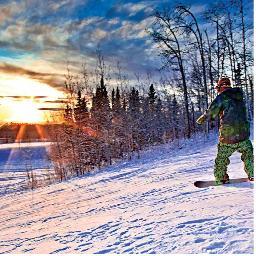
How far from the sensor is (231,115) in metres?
7.09

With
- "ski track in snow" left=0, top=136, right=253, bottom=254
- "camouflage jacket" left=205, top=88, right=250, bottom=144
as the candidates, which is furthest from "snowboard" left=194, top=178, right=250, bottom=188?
"camouflage jacket" left=205, top=88, right=250, bottom=144

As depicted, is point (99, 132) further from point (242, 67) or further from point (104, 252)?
point (104, 252)

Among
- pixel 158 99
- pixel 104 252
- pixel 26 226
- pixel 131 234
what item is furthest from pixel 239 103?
pixel 158 99

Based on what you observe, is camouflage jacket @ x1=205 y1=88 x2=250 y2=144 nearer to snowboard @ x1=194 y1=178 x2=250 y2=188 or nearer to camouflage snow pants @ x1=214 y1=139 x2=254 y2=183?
camouflage snow pants @ x1=214 y1=139 x2=254 y2=183

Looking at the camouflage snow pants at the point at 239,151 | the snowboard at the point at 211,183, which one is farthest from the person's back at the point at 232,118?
the snowboard at the point at 211,183

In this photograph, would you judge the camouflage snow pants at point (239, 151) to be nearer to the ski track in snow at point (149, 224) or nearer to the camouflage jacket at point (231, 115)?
the camouflage jacket at point (231, 115)

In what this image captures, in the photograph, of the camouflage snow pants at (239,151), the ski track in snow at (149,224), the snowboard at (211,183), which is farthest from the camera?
the snowboard at (211,183)

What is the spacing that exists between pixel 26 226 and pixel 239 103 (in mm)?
5574

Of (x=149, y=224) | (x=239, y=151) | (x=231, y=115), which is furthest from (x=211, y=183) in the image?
(x=149, y=224)

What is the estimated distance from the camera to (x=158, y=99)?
6294 cm

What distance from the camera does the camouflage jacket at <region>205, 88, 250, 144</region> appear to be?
7.07 m

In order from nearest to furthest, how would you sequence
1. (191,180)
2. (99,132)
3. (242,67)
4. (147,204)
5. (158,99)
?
(147,204), (191,180), (242,67), (99,132), (158,99)

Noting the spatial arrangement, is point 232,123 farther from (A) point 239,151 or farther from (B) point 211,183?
(B) point 211,183

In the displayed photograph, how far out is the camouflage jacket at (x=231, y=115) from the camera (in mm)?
7070
